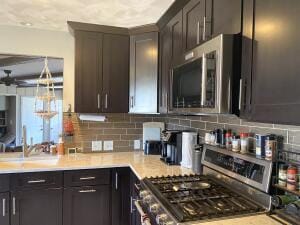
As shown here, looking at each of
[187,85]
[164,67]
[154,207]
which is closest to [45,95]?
[164,67]

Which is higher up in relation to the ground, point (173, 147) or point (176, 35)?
point (176, 35)

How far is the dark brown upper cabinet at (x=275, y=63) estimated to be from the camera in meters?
0.92

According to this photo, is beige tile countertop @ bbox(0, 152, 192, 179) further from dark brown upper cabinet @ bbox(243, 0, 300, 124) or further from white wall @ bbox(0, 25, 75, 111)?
dark brown upper cabinet @ bbox(243, 0, 300, 124)

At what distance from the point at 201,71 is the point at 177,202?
0.76m

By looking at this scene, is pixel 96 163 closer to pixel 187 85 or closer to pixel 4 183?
pixel 4 183

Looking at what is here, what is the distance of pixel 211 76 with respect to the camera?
136 centimetres

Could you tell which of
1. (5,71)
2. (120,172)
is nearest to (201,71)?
(120,172)

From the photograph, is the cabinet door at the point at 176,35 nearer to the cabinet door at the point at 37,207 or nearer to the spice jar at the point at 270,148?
the spice jar at the point at 270,148

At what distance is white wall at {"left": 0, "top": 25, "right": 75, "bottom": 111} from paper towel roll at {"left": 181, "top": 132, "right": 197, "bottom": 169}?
57.0 inches

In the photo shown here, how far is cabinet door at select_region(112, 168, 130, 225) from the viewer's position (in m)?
2.51

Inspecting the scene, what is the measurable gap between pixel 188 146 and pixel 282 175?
107cm

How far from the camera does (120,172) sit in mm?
2518

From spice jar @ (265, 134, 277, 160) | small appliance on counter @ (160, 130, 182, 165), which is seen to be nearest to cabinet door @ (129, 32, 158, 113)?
small appliance on counter @ (160, 130, 182, 165)

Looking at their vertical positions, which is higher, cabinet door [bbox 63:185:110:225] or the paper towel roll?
the paper towel roll
